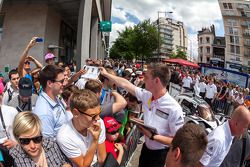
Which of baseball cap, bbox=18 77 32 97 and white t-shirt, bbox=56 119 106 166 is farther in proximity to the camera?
baseball cap, bbox=18 77 32 97

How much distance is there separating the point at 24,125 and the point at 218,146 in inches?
78.5

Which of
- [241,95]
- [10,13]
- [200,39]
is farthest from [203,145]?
[200,39]

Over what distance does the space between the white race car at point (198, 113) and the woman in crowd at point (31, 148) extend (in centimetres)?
472

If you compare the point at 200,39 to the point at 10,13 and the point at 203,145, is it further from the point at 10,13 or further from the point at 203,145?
the point at 203,145

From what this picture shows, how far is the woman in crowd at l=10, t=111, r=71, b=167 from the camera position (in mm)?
2379

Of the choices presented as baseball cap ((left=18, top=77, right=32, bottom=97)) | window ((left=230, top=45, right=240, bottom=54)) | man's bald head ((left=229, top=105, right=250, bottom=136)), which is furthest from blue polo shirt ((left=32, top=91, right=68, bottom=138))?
window ((left=230, top=45, right=240, bottom=54))

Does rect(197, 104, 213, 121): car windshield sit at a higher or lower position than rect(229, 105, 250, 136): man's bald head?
lower

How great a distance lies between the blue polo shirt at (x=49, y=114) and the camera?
290 cm

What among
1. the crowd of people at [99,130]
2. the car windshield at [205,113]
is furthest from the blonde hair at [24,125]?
the car windshield at [205,113]

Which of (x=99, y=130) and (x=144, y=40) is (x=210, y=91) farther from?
(x=144, y=40)

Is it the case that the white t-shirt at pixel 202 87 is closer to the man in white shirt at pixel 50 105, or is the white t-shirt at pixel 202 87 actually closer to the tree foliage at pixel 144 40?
the man in white shirt at pixel 50 105

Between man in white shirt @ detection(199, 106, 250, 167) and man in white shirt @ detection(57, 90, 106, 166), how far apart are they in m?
1.16

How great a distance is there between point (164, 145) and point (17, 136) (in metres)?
1.76

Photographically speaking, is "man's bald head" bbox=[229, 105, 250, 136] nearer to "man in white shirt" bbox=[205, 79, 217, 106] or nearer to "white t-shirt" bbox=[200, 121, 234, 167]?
"white t-shirt" bbox=[200, 121, 234, 167]
